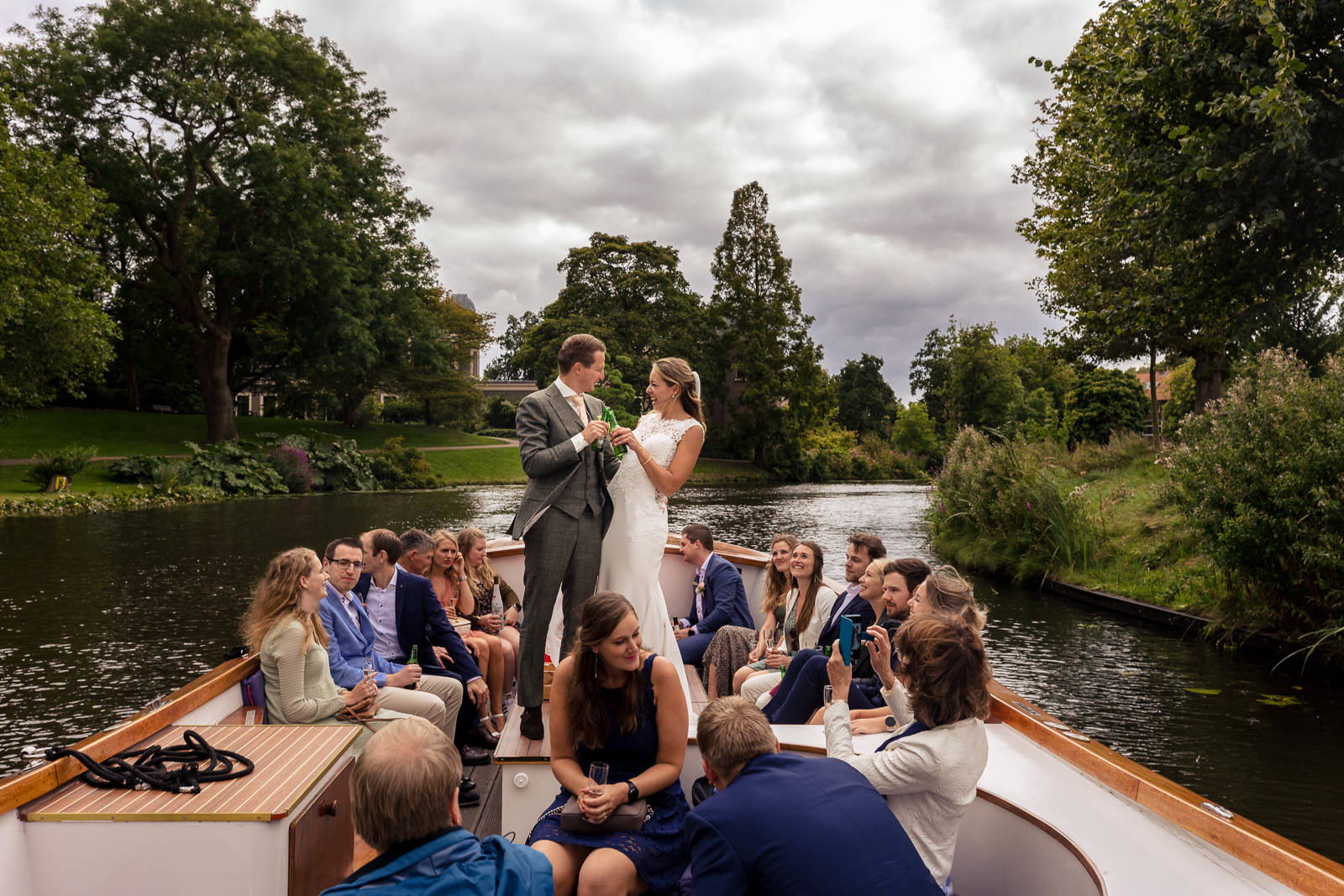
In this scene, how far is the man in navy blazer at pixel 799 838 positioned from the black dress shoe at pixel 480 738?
2.69 meters

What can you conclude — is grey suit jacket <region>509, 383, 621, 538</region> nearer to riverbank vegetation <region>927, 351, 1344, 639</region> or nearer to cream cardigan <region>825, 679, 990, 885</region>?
cream cardigan <region>825, 679, 990, 885</region>

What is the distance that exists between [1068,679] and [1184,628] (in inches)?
93.0

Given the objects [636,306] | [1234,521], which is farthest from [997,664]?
[636,306]

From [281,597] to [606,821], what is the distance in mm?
1605

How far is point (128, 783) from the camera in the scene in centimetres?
213

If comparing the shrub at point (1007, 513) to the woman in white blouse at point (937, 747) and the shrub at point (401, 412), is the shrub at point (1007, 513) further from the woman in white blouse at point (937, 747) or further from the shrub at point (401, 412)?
the shrub at point (401, 412)

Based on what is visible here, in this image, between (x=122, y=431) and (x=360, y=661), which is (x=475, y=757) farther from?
(x=122, y=431)

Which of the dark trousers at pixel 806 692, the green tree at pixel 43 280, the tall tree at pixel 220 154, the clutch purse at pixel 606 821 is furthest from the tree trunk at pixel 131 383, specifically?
the clutch purse at pixel 606 821

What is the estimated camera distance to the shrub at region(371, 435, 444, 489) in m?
28.9

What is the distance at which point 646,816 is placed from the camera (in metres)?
2.26

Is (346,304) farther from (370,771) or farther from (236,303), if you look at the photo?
(370,771)

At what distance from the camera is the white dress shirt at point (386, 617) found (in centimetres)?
409

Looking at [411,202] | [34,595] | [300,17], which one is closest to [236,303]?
[411,202]

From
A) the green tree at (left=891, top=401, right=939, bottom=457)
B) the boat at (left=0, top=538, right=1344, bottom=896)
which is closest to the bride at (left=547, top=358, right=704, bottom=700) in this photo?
the boat at (left=0, top=538, right=1344, bottom=896)
